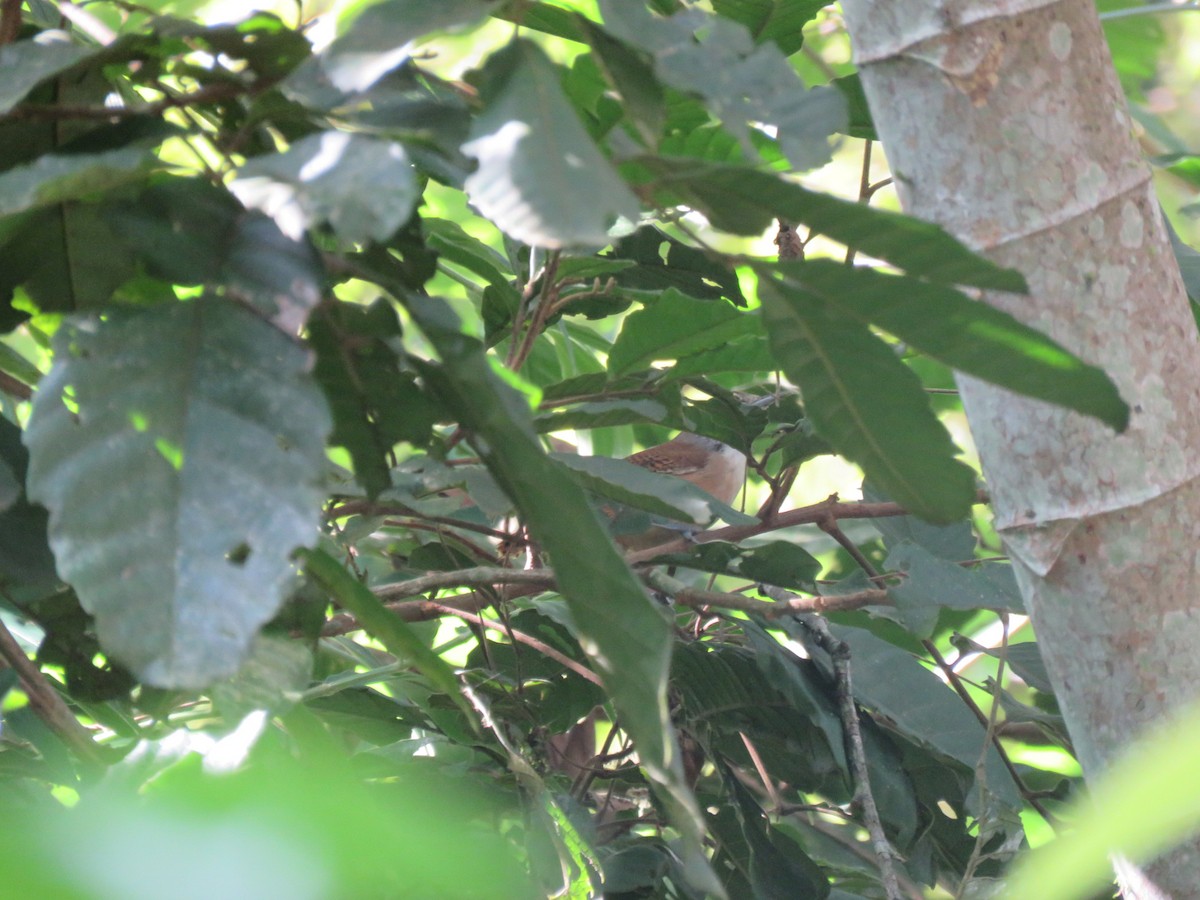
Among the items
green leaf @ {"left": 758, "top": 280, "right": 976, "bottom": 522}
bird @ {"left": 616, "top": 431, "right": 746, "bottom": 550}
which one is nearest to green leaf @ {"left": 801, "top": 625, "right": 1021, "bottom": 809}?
green leaf @ {"left": 758, "top": 280, "right": 976, "bottom": 522}

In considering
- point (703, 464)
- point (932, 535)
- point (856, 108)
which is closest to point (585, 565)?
point (856, 108)

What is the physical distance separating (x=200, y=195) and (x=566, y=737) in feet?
3.84

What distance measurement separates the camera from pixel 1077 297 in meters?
0.68

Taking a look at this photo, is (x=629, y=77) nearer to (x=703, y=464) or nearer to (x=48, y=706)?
(x=48, y=706)

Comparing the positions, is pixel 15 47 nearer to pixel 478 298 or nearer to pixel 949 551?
pixel 478 298

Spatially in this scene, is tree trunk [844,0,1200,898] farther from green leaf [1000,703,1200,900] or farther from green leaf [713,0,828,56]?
green leaf [1000,703,1200,900]

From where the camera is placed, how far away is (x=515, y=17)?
51 centimetres

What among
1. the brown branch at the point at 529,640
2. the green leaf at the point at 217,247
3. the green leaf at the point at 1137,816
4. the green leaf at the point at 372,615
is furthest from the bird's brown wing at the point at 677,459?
the green leaf at the point at 1137,816

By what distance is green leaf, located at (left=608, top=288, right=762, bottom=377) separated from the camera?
864 mm

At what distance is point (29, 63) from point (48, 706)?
15.7 inches

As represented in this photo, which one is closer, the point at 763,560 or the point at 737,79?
the point at 737,79

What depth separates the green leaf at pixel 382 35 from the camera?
462 mm

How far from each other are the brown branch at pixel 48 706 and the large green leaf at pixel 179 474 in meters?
0.28

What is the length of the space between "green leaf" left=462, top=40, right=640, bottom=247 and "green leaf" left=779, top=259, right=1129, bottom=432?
155 millimetres
